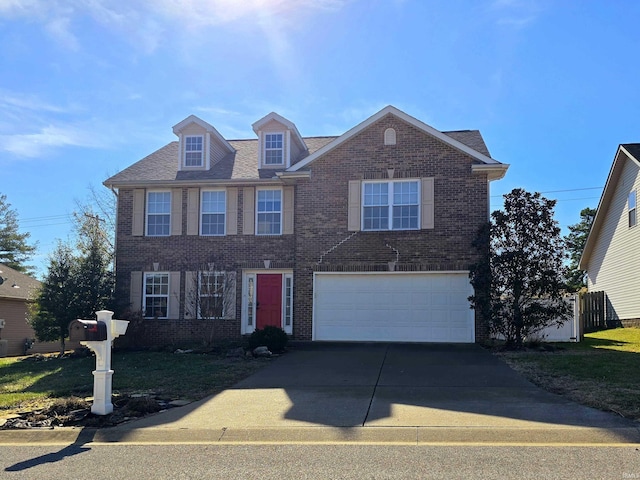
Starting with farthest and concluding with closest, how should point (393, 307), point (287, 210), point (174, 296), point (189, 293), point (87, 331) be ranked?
point (174, 296) < point (287, 210) < point (189, 293) < point (393, 307) < point (87, 331)

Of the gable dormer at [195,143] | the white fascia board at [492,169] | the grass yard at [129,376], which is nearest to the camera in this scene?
the grass yard at [129,376]

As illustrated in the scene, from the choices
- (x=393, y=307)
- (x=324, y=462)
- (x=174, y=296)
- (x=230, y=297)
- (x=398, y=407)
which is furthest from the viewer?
(x=174, y=296)

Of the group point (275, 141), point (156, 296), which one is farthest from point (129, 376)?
point (275, 141)

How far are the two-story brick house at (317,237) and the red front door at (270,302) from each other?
0.04 m

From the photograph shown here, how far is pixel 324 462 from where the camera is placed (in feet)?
20.6

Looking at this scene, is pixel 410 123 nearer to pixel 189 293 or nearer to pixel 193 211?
pixel 193 211

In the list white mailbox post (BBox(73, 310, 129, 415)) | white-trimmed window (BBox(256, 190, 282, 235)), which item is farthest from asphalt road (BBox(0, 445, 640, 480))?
white-trimmed window (BBox(256, 190, 282, 235))

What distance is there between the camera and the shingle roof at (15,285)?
26.7 m

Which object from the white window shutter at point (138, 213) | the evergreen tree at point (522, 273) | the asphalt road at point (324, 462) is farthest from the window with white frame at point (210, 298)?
the asphalt road at point (324, 462)

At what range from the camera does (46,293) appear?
17234 millimetres

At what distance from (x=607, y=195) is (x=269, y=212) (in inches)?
555

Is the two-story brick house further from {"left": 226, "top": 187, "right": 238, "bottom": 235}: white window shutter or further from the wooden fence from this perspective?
the wooden fence

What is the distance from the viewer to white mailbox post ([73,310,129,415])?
28.2 ft

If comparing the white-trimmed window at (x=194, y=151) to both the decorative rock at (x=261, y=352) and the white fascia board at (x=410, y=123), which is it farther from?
the decorative rock at (x=261, y=352)
